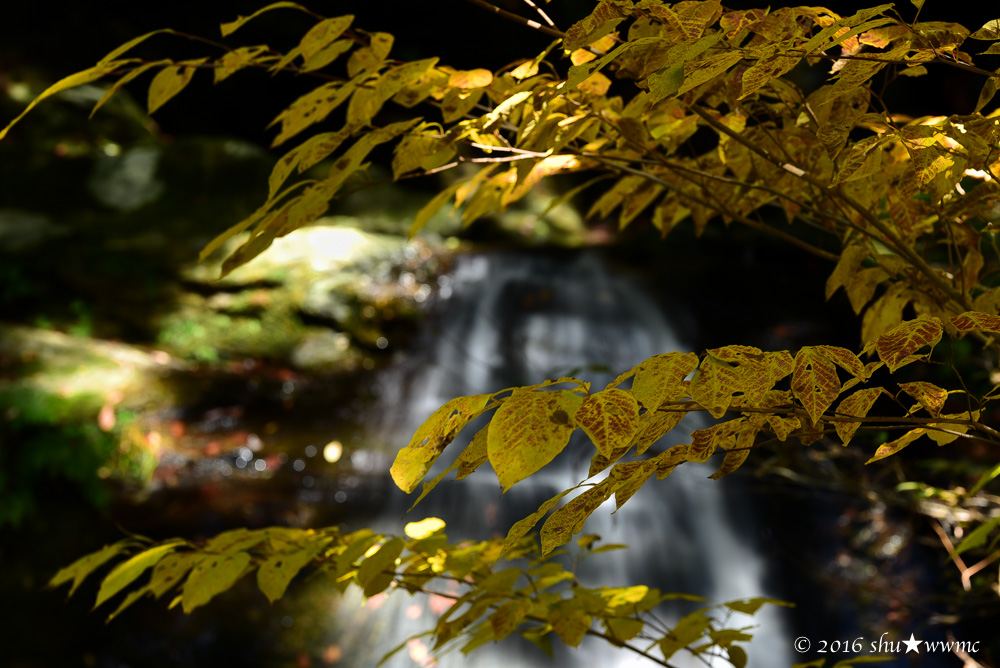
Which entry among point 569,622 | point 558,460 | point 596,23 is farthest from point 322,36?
point 558,460

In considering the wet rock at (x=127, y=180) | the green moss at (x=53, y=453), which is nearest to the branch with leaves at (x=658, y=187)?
the green moss at (x=53, y=453)

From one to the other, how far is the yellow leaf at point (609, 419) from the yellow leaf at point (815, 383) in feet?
0.48

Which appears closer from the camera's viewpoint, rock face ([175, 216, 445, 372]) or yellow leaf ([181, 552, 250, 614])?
yellow leaf ([181, 552, 250, 614])

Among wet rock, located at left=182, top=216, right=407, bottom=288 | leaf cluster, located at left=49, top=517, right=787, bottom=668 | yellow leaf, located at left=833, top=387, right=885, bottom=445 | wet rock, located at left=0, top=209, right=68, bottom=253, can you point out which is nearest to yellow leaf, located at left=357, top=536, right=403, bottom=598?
leaf cluster, located at left=49, top=517, right=787, bottom=668

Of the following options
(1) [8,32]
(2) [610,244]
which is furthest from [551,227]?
(1) [8,32]

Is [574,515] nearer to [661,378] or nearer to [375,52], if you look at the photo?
[661,378]

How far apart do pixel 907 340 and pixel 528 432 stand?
13.8 inches

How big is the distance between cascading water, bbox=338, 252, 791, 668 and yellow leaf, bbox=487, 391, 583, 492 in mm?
1076

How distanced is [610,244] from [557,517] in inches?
284

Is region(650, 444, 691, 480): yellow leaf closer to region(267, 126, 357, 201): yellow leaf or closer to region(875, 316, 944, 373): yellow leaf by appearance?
region(875, 316, 944, 373): yellow leaf

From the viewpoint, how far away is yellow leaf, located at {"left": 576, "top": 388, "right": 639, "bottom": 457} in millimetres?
497

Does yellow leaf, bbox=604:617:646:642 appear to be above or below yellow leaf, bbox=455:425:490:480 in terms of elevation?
below

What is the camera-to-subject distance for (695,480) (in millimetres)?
4051

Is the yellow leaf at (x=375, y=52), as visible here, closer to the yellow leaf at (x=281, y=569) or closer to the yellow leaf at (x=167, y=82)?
the yellow leaf at (x=167, y=82)
